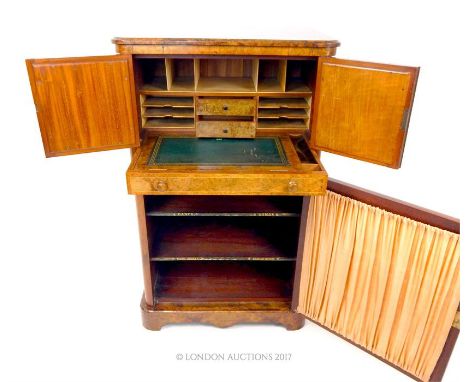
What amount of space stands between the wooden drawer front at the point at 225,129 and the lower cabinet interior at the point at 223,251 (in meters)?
0.37

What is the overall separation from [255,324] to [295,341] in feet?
0.83

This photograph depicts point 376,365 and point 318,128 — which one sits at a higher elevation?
point 318,128

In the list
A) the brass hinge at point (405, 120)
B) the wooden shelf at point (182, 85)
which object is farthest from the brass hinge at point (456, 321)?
the wooden shelf at point (182, 85)

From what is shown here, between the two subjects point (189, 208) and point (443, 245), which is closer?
point (443, 245)

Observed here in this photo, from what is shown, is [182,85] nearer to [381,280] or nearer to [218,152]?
[218,152]

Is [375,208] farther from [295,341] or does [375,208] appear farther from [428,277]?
[295,341]

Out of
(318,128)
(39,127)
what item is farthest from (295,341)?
(39,127)

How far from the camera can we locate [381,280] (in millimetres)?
1981

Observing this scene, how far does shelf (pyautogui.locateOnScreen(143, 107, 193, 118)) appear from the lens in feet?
6.99

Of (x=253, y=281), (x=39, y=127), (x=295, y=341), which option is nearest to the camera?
(x=39, y=127)

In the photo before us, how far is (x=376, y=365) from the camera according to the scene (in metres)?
2.21

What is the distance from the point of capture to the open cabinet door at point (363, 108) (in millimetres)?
1756

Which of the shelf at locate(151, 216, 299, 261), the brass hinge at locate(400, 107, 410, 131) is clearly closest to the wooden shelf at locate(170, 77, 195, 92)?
the shelf at locate(151, 216, 299, 261)

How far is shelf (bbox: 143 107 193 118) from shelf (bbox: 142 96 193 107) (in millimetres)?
55
